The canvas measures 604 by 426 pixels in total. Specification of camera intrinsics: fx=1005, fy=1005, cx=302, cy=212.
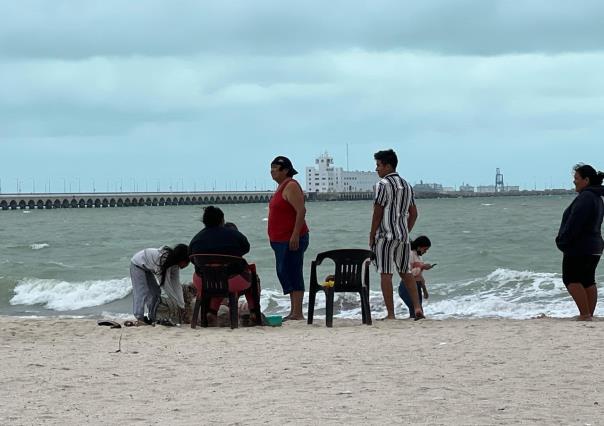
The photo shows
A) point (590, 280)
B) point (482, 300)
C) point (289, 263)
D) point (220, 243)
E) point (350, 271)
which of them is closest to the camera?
point (220, 243)

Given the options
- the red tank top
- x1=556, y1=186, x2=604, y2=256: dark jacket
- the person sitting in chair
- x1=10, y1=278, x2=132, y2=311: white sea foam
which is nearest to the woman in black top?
x1=556, y1=186, x2=604, y2=256: dark jacket

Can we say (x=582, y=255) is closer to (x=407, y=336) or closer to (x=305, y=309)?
(x=407, y=336)

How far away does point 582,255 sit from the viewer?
8664 millimetres

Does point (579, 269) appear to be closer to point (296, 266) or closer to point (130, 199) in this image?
point (296, 266)

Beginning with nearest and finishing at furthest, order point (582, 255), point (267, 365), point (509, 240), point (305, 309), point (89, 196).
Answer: point (267, 365)
point (582, 255)
point (305, 309)
point (509, 240)
point (89, 196)

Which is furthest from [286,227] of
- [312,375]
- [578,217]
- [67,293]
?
[67,293]

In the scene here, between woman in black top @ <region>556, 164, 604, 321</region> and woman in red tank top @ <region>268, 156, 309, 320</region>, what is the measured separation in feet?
7.57

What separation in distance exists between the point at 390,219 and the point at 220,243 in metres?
1.50

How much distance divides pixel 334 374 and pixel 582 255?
3.26 m

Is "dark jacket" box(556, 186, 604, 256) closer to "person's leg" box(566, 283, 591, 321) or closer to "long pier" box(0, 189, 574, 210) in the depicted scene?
"person's leg" box(566, 283, 591, 321)

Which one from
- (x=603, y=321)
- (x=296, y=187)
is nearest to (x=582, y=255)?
(x=603, y=321)

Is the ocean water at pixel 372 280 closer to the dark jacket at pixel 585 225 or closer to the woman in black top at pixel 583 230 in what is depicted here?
the woman in black top at pixel 583 230

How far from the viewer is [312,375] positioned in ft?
20.8

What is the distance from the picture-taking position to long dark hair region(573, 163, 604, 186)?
28.4 ft
